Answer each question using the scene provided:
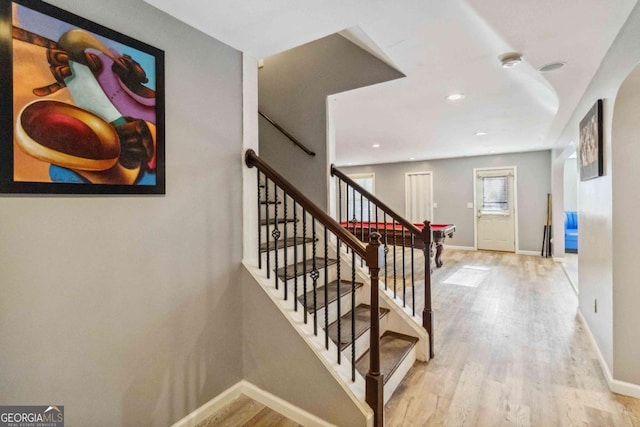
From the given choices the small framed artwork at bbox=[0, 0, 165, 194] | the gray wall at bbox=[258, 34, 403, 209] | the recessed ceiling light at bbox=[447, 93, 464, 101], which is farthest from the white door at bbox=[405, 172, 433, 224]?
the small framed artwork at bbox=[0, 0, 165, 194]

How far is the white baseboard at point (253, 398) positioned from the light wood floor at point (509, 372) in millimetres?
505

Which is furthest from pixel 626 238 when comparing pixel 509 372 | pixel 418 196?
pixel 418 196

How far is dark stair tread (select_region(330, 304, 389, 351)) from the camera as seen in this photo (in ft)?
6.89

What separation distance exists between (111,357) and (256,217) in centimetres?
112

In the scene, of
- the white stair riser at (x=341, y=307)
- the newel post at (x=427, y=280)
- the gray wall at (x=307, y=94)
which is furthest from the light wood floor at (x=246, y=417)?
the gray wall at (x=307, y=94)

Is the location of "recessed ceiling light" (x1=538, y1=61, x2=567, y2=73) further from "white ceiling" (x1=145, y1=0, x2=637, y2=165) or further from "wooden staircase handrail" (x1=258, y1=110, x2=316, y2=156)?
"wooden staircase handrail" (x1=258, y1=110, x2=316, y2=156)

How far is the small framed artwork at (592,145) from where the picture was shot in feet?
7.44

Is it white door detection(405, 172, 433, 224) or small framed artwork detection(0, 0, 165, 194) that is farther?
white door detection(405, 172, 433, 224)

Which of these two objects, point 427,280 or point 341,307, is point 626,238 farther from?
point 341,307

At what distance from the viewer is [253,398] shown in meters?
2.03

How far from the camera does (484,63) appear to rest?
2.47 metres

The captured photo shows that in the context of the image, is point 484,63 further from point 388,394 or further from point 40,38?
point 40,38

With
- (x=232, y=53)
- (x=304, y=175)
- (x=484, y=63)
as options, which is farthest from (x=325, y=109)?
Result: (x=484, y=63)

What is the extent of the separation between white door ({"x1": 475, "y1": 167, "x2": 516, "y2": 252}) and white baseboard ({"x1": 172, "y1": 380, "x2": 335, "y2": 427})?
723 centimetres
